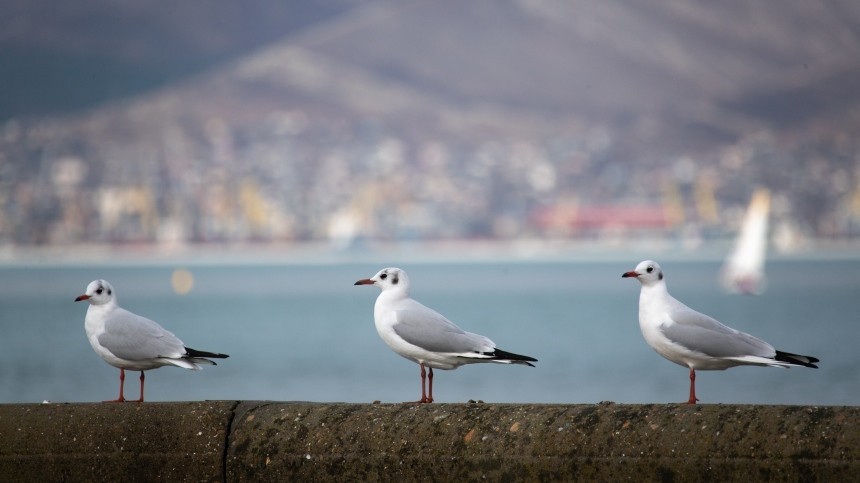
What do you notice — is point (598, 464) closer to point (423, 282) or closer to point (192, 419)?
point (192, 419)

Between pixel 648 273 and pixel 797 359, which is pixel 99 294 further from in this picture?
pixel 797 359

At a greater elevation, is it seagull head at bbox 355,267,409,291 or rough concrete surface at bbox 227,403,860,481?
seagull head at bbox 355,267,409,291

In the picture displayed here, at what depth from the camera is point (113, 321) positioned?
20.7 feet

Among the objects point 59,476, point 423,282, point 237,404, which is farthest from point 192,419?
point 423,282

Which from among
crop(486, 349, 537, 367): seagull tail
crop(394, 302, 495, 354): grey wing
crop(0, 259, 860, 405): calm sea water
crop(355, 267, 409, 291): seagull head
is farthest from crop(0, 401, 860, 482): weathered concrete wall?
crop(0, 259, 860, 405): calm sea water

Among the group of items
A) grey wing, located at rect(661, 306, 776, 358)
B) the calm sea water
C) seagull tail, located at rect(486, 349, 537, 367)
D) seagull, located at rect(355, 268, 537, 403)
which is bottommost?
seagull tail, located at rect(486, 349, 537, 367)

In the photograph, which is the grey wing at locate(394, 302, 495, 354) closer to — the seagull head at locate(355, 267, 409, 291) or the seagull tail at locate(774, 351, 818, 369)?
the seagull head at locate(355, 267, 409, 291)

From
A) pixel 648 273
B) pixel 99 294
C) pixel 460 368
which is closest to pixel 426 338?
pixel 648 273

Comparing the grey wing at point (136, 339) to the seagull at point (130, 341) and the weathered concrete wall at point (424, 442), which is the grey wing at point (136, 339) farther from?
the weathered concrete wall at point (424, 442)

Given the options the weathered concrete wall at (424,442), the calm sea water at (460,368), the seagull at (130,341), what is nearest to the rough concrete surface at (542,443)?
the weathered concrete wall at (424,442)

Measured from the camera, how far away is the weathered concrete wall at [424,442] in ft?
13.4

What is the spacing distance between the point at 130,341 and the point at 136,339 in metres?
0.04

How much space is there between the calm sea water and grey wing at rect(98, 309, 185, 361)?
2941cm

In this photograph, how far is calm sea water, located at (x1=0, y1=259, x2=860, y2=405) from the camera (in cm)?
4103
